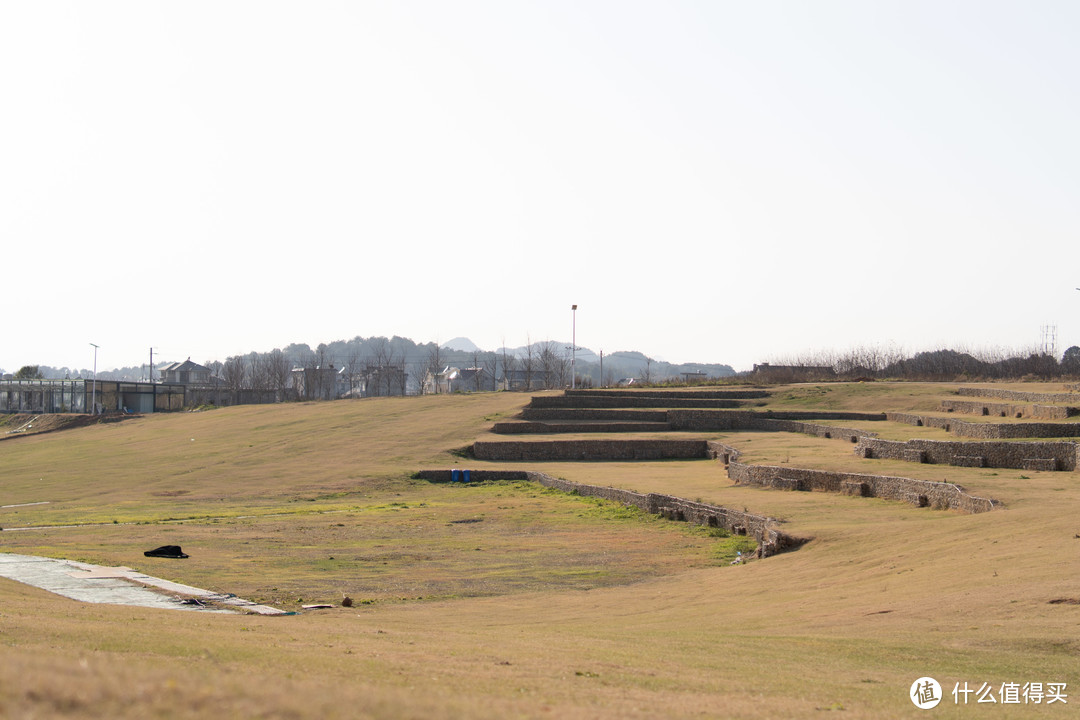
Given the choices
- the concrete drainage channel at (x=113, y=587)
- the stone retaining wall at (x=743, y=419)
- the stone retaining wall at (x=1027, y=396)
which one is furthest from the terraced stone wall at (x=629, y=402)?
the concrete drainage channel at (x=113, y=587)

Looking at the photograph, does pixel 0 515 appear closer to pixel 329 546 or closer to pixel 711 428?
pixel 329 546

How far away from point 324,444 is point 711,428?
61.7 feet

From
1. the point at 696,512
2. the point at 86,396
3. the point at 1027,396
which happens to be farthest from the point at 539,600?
the point at 86,396

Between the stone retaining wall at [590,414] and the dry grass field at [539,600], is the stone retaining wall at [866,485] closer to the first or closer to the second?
the dry grass field at [539,600]

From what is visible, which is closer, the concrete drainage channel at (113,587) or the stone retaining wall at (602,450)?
the concrete drainage channel at (113,587)

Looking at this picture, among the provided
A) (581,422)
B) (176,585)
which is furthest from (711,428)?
(176,585)

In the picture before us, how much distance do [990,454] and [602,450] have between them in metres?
18.1

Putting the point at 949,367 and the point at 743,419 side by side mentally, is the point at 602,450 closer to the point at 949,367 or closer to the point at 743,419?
the point at 743,419

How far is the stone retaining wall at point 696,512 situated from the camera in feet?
64.0

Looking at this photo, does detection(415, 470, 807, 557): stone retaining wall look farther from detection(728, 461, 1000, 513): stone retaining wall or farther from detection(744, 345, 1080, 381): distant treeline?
detection(744, 345, 1080, 381): distant treeline

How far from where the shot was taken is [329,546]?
71.9 feet

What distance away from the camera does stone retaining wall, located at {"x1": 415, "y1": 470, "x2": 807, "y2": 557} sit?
19.5m

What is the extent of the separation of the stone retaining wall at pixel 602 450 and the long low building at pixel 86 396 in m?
48.3

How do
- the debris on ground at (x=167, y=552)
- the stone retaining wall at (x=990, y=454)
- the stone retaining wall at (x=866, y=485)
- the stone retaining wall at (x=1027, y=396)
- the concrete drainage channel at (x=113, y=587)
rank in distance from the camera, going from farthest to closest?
the stone retaining wall at (x=1027, y=396)
the stone retaining wall at (x=990, y=454)
the stone retaining wall at (x=866, y=485)
the debris on ground at (x=167, y=552)
the concrete drainage channel at (x=113, y=587)
